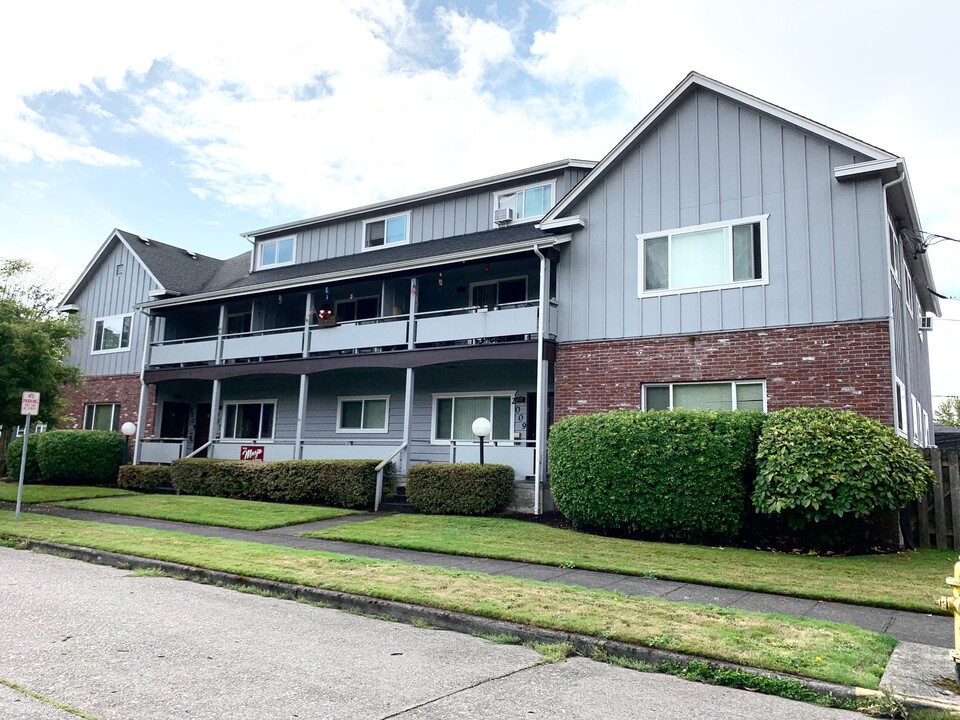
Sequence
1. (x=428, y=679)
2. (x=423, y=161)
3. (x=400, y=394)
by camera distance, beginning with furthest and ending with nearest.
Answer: (x=423, y=161), (x=400, y=394), (x=428, y=679)

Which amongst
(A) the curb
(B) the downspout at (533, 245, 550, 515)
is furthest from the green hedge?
(A) the curb

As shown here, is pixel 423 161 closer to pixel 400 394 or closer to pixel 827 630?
pixel 400 394

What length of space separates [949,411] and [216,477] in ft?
168

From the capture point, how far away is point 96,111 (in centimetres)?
2159

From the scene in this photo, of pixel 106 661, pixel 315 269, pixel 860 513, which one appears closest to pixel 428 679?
pixel 106 661

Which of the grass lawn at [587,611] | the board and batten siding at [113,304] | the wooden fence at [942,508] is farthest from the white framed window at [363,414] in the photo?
the wooden fence at [942,508]

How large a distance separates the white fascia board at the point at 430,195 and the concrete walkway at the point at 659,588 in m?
11.3

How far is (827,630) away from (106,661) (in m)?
5.76

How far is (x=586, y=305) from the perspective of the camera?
53.2 ft

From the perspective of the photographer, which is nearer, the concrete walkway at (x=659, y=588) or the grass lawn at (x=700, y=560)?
the concrete walkway at (x=659, y=588)

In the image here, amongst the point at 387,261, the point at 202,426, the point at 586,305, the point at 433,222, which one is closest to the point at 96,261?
the point at 202,426

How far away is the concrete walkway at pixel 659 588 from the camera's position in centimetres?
684

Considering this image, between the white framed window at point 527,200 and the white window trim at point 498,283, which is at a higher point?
the white framed window at point 527,200

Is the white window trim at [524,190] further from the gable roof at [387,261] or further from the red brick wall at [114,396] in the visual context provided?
the red brick wall at [114,396]
